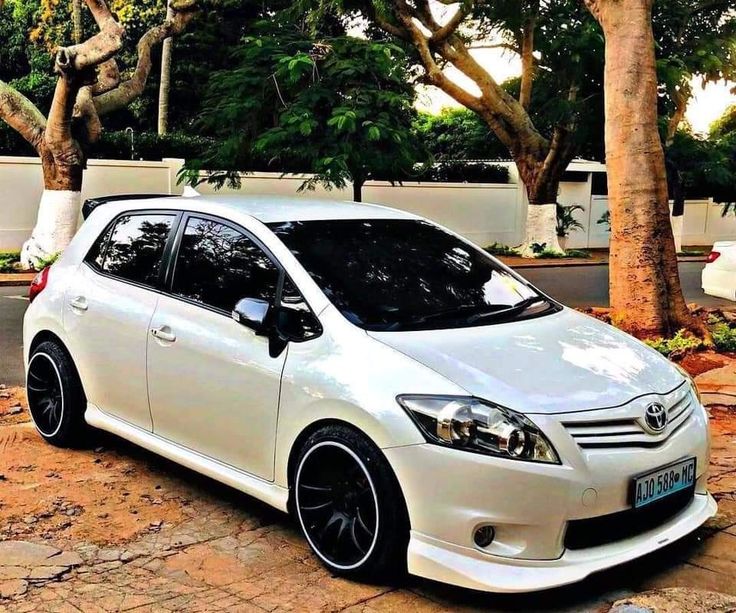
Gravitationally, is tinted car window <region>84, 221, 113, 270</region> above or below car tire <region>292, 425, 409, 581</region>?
above

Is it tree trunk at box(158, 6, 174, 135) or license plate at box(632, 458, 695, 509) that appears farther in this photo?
tree trunk at box(158, 6, 174, 135)

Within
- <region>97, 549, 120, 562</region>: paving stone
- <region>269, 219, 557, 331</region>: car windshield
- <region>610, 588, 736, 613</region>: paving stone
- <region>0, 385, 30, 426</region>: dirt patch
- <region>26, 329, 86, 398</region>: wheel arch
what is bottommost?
<region>0, 385, 30, 426</region>: dirt patch

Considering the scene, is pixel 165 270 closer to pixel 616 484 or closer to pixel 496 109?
pixel 616 484

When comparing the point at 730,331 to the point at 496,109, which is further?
the point at 496,109

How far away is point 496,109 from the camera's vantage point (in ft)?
68.9

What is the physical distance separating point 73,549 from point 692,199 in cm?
3332

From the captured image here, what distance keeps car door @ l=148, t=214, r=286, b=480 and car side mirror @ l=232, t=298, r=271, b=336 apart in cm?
7

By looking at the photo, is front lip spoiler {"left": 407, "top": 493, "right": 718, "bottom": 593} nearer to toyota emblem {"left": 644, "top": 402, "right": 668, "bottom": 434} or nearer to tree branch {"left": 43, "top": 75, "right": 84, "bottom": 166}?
toyota emblem {"left": 644, "top": 402, "right": 668, "bottom": 434}

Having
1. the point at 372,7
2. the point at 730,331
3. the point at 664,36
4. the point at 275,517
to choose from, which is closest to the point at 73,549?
the point at 275,517

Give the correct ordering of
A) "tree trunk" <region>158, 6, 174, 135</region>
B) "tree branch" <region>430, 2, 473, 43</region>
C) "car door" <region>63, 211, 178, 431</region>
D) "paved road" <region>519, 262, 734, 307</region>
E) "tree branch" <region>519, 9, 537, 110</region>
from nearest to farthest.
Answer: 1. "car door" <region>63, 211, 178, 431</region>
2. "paved road" <region>519, 262, 734, 307</region>
3. "tree branch" <region>430, 2, 473, 43</region>
4. "tree branch" <region>519, 9, 537, 110</region>
5. "tree trunk" <region>158, 6, 174, 135</region>

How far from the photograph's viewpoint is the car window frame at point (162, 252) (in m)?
4.89

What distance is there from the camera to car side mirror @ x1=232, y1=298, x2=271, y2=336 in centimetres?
405

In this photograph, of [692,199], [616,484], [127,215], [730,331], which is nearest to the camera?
[616,484]

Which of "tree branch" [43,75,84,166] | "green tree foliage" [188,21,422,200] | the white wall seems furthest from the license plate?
the white wall
